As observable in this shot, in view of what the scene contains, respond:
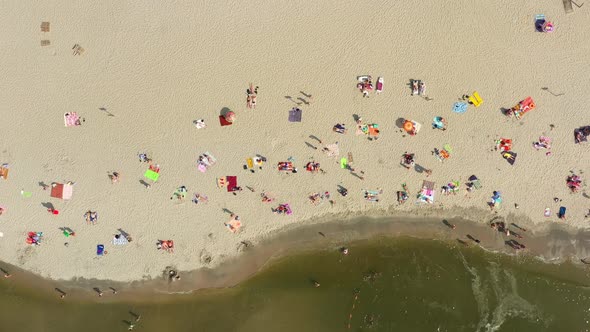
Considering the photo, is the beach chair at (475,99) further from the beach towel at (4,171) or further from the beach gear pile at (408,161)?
the beach towel at (4,171)

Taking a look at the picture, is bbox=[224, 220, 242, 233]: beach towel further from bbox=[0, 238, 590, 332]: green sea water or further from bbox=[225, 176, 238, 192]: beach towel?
bbox=[0, 238, 590, 332]: green sea water

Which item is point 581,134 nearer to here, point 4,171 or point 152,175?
point 152,175

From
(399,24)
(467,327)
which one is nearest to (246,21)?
(399,24)

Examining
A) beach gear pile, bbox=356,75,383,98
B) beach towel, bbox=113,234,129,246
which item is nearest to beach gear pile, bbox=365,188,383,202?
beach gear pile, bbox=356,75,383,98

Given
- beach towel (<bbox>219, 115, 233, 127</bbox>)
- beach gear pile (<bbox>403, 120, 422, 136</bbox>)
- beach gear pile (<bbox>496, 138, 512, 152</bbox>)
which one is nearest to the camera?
beach gear pile (<bbox>403, 120, 422, 136</bbox>)

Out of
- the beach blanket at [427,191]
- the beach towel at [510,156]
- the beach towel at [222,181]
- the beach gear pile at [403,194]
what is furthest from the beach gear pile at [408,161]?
the beach towel at [222,181]

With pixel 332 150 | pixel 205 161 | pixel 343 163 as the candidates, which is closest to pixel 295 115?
pixel 332 150

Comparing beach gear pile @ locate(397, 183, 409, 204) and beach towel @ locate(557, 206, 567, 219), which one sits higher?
beach gear pile @ locate(397, 183, 409, 204)
